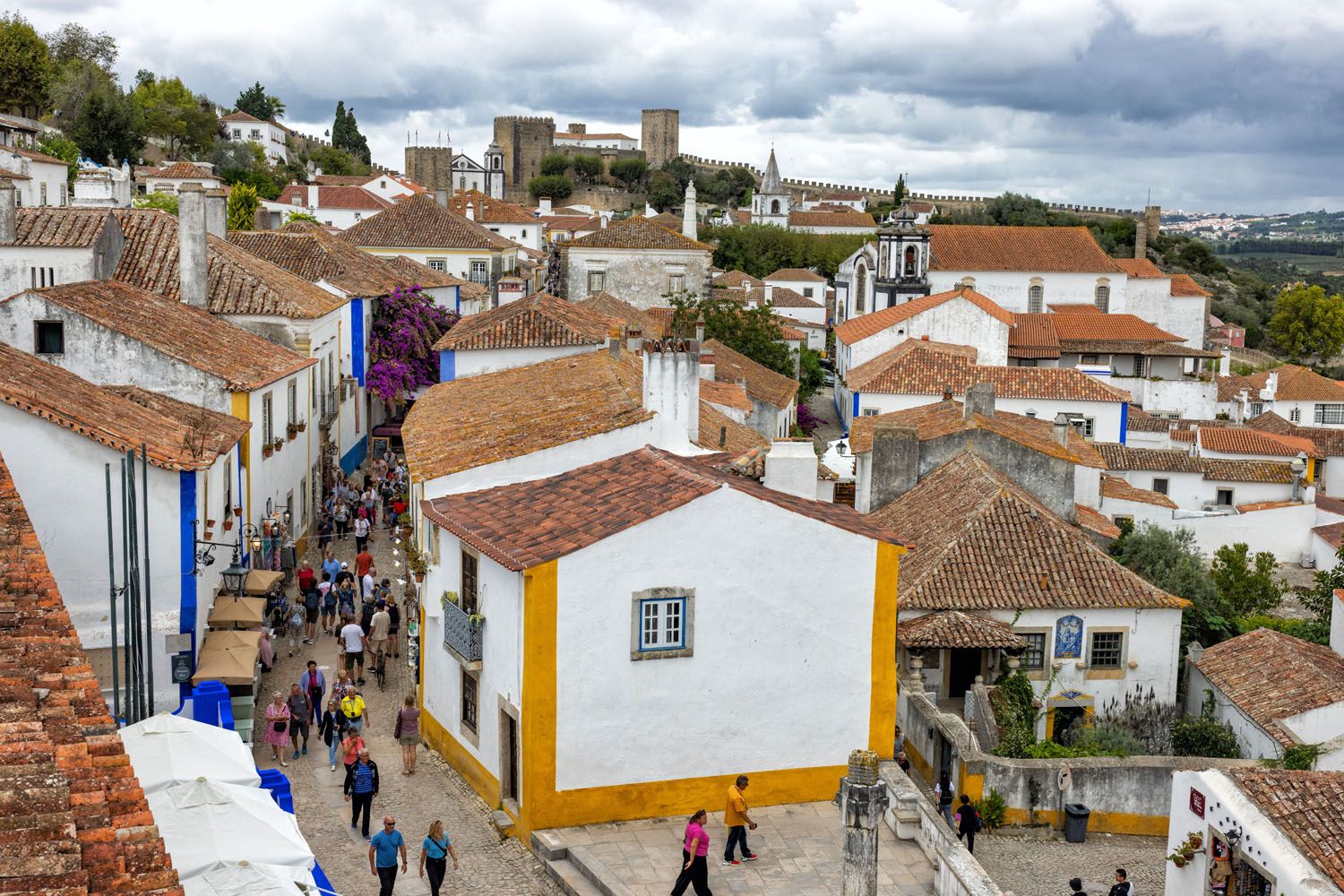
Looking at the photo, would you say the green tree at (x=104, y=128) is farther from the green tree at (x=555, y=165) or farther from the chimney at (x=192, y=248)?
the chimney at (x=192, y=248)

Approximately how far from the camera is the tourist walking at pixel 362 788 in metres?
16.6

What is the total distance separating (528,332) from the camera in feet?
110

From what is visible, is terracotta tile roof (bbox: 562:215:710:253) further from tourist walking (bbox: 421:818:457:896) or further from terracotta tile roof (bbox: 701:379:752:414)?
tourist walking (bbox: 421:818:457:896)

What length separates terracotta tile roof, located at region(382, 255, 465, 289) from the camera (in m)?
47.5

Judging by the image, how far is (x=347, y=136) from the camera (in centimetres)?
13638

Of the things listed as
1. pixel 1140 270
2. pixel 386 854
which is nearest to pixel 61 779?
pixel 386 854

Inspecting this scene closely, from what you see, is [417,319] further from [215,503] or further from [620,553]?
[620,553]

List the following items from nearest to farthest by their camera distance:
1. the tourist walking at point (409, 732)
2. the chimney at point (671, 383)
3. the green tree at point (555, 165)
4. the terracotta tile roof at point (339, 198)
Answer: the tourist walking at point (409, 732), the chimney at point (671, 383), the terracotta tile roof at point (339, 198), the green tree at point (555, 165)

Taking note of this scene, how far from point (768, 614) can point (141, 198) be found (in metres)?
54.0

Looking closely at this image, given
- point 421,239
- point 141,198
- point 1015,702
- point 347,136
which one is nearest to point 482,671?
point 1015,702

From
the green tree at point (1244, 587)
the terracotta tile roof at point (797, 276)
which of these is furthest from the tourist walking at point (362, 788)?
the terracotta tile roof at point (797, 276)

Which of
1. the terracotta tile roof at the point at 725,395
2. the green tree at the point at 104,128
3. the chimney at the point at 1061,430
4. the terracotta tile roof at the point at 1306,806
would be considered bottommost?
the terracotta tile roof at the point at 1306,806

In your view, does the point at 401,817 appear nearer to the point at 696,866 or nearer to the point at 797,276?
the point at 696,866

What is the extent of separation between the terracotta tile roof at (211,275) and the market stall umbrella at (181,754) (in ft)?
58.4
